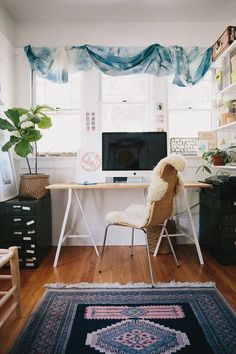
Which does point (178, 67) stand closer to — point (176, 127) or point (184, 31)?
point (184, 31)

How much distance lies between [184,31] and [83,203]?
2.31 metres

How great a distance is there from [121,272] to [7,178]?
1475mm

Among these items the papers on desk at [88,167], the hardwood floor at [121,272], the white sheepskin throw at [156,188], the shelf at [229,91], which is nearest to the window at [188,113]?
the shelf at [229,91]

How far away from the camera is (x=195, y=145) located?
3.18m

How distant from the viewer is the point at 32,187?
2.61m

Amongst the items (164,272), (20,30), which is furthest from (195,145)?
(20,30)

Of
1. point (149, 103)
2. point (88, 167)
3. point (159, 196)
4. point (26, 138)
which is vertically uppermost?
point (149, 103)

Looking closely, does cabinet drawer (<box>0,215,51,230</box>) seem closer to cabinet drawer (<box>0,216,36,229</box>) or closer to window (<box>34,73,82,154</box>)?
cabinet drawer (<box>0,216,36,229</box>)

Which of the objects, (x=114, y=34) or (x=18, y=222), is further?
(x=114, y=34)

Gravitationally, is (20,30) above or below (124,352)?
above

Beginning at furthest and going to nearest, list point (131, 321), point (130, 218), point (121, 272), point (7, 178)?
point (7, 178) < point (121, 272) < point (130, 218) < point (131, 321)

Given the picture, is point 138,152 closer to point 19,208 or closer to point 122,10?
point 19,208

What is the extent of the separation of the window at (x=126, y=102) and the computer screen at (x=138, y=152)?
1.12 feet

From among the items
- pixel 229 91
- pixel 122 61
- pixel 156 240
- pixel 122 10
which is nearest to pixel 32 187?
pixel 156 240
